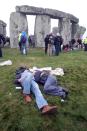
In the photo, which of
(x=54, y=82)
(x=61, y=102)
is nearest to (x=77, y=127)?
(x=61, y=102)

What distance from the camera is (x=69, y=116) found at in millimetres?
12961

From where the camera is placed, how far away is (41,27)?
115 feet

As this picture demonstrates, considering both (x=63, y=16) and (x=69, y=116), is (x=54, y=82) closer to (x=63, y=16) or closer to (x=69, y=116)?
(x=69, y=116)

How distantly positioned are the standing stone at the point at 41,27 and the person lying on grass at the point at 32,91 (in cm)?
2077

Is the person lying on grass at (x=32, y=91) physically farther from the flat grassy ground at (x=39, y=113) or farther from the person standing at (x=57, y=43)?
the person standing at (x=57, y=43)

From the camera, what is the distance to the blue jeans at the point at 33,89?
1266 cm

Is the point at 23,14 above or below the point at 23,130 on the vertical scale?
above

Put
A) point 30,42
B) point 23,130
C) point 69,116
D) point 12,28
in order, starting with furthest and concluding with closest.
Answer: point 30,42 → point 12,28 → point 69,116 → point 23,130

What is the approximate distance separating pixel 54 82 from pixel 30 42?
21916 mm

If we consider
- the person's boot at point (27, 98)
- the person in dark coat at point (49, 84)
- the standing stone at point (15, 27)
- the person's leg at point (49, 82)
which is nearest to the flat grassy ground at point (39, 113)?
the person's boot at point (27, 98)

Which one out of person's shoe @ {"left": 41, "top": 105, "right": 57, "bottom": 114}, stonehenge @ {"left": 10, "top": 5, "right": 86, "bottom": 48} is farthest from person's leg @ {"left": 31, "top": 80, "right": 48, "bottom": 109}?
stonehenge @ {"left": 10, "top": 5, "right": 86, "bottom": 48}

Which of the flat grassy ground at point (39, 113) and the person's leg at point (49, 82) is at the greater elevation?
the person's leg at point (49, 82)

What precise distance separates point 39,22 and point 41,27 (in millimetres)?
602

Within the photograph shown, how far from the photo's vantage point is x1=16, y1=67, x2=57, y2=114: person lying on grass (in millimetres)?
12345
